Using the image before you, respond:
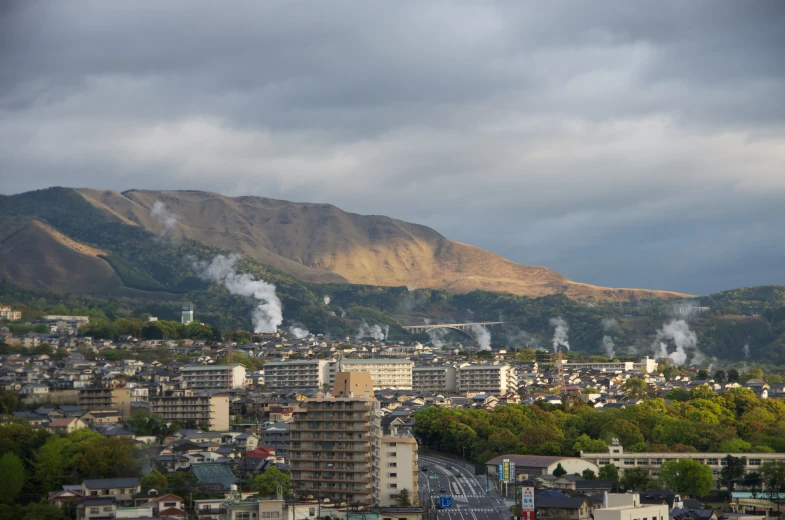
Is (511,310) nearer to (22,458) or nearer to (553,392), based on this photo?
(553,392)

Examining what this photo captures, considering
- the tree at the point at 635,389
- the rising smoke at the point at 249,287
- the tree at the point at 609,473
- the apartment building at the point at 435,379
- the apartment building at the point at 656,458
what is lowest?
the tree at the point at 609,473

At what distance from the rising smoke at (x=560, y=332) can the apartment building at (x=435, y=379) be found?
61211 mm

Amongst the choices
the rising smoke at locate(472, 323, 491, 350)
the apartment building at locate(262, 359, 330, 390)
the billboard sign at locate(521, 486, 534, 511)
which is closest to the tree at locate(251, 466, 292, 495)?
the billboard sign at locate(521, 486, 534, 511)

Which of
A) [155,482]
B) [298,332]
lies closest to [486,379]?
[298,332]

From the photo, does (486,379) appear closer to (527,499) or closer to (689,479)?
(689,479)

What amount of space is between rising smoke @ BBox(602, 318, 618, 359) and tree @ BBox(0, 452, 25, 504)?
11268cm

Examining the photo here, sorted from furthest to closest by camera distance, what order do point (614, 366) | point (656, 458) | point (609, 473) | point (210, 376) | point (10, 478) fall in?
point (614, 366)
point (210, 376)
point (656, 458)
point (609, 473)
point (10, 478)

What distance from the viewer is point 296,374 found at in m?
92.3

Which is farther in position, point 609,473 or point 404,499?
point 609,473

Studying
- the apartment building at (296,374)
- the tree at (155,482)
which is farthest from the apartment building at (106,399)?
the tree at (155,482)

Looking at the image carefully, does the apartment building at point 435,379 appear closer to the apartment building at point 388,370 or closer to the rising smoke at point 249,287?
the apartment building at point 388,370

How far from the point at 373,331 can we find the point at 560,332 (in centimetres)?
2897

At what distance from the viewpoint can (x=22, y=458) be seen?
48.8 meters

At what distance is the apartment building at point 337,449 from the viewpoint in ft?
160
